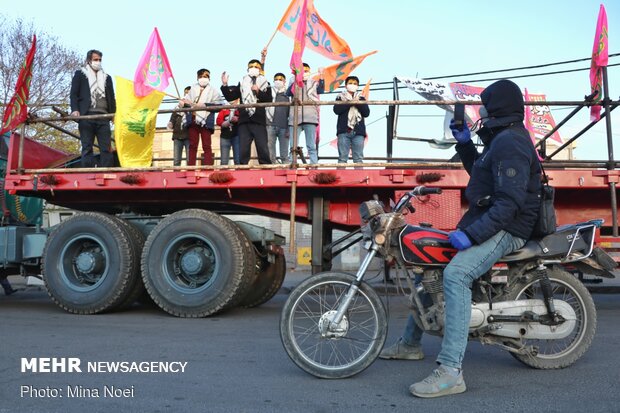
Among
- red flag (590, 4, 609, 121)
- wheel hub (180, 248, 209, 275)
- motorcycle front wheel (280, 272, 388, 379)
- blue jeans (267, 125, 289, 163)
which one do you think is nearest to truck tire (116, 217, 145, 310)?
wheel hub (180, 248, 209, 275)

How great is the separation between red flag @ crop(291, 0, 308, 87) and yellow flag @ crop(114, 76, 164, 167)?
1.95 meters

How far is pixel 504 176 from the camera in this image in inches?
149

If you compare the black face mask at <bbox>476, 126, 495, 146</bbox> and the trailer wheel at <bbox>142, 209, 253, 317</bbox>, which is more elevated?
the black face mask at <bbox>476, 126, 495, 146</bbox>

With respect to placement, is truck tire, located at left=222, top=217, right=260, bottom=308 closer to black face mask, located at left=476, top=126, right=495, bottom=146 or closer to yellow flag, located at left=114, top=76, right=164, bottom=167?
yellow flag, located at left=114, top=76, right=164, bottom=167

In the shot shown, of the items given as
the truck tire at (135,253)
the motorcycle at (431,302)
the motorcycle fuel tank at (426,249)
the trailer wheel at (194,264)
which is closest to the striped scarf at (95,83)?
the truck tire at (135,253)

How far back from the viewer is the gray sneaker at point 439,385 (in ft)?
11.9

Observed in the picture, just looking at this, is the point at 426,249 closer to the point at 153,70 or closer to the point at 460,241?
the point at 460,241

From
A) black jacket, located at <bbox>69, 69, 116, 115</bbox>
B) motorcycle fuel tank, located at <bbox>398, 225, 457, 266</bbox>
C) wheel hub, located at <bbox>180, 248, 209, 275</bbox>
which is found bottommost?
wheel hub, located at <bbox>180, 248, 209, 275</bbox>

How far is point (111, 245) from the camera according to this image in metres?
7.48

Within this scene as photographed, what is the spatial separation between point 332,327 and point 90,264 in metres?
4.55

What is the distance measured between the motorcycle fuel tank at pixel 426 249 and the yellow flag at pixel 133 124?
4.78 metres

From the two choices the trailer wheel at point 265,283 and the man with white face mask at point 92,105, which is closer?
the man with white face mask at point 92,105

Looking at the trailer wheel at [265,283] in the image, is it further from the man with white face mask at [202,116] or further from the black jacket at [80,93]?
the black jacket at [80,93]

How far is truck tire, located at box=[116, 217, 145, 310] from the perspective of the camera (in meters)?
7.56
